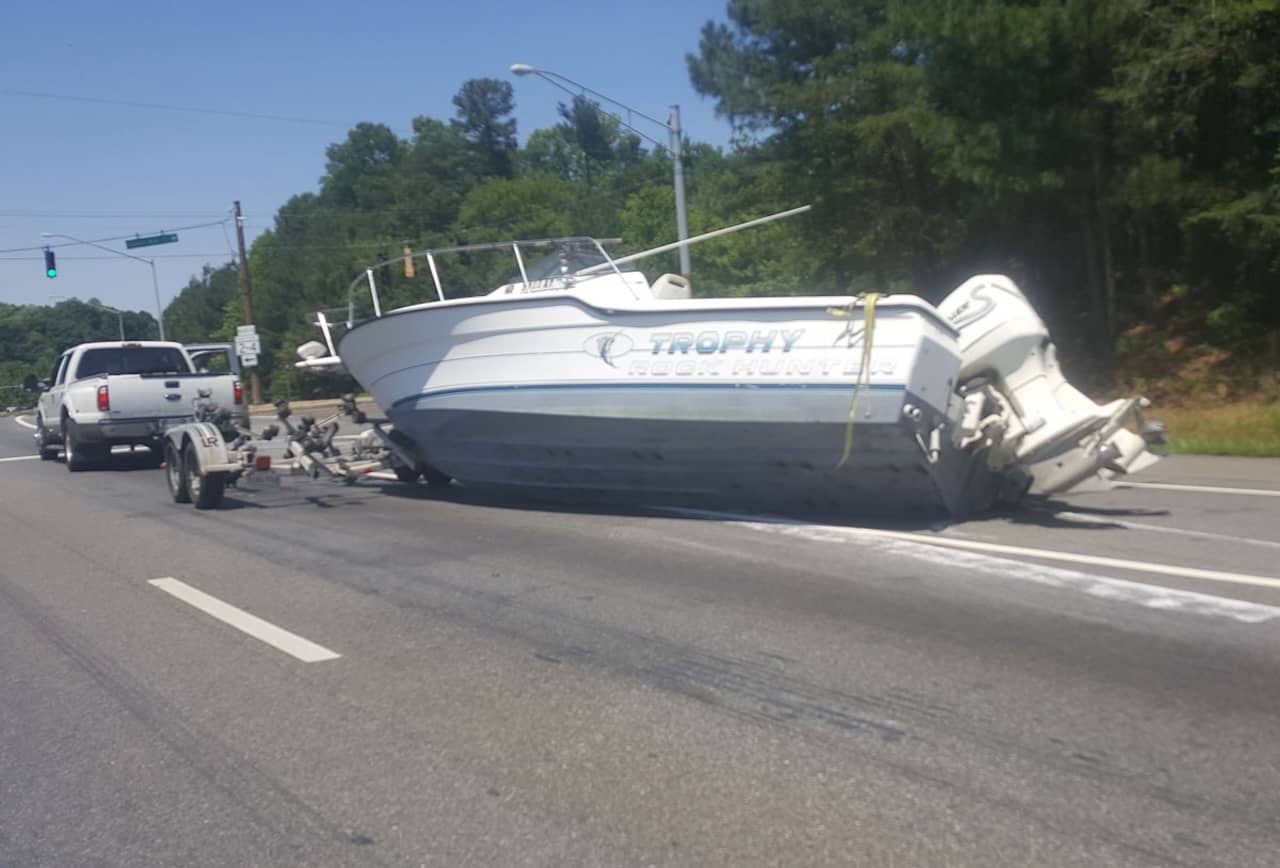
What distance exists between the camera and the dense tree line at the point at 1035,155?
16859mm

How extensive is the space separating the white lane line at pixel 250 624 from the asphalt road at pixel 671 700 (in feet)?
0.19

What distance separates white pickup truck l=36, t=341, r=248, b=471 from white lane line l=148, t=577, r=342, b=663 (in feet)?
26.6

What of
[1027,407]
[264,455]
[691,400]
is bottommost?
[264,455]

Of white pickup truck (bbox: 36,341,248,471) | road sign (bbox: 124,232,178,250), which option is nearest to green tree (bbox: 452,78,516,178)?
road sign (bbox: 124,232,178,250)

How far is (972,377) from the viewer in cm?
923

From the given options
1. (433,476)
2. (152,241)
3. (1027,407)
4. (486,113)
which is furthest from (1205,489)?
(486,113)

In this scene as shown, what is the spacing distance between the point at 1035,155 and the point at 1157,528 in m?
10.1

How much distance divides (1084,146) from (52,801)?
1715 cm

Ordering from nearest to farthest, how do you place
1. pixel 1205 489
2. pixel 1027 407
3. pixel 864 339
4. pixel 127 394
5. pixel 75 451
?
pixel 864 339, pixel 1027 407, pixel 1205 489, pixel 127 394, pixel 75 451

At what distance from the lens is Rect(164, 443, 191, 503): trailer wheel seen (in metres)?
13.0

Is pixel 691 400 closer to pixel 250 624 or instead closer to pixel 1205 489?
pixel 250 624

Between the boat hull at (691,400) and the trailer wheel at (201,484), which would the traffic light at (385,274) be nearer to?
the boat hull at (691,400)

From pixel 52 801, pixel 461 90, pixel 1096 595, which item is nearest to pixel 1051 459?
pixel 1096 595

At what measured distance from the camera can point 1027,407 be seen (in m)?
9.10
